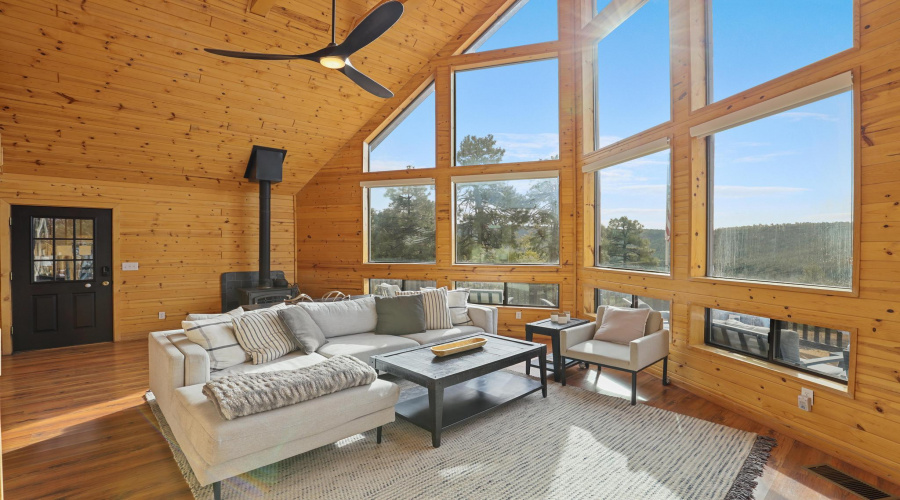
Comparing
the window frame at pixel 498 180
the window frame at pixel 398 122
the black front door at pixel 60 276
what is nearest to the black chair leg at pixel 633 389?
the window frame at pixel 498 180

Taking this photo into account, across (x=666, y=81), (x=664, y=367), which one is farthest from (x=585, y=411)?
(x=666, y=81)

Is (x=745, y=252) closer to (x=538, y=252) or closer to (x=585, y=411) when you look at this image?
(x=585, y=411)

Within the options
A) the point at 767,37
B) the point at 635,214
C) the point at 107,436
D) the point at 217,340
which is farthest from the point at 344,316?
the point at 767,37

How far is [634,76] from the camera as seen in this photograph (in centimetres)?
491

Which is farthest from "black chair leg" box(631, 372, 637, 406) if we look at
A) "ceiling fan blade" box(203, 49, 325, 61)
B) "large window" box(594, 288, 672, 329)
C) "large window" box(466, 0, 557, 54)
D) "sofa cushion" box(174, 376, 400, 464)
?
"large window" box(466, 0, 557, 54)

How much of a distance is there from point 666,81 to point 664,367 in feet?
9.50

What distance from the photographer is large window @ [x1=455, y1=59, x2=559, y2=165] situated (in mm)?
5941

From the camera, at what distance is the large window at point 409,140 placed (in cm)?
655

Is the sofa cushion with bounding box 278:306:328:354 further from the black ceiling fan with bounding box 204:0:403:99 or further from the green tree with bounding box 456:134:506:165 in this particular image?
the green tree with bounding box 456:134:506:165

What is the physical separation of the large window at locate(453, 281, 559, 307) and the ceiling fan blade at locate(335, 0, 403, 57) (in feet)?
12.6

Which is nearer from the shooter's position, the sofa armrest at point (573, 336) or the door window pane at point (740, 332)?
the door window pane at point (740, 332)

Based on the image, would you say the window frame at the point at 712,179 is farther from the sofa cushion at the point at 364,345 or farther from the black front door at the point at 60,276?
the black front door at the point at 60,276

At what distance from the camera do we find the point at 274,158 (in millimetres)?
6270

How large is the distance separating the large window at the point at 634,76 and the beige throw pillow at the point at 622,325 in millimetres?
2005
